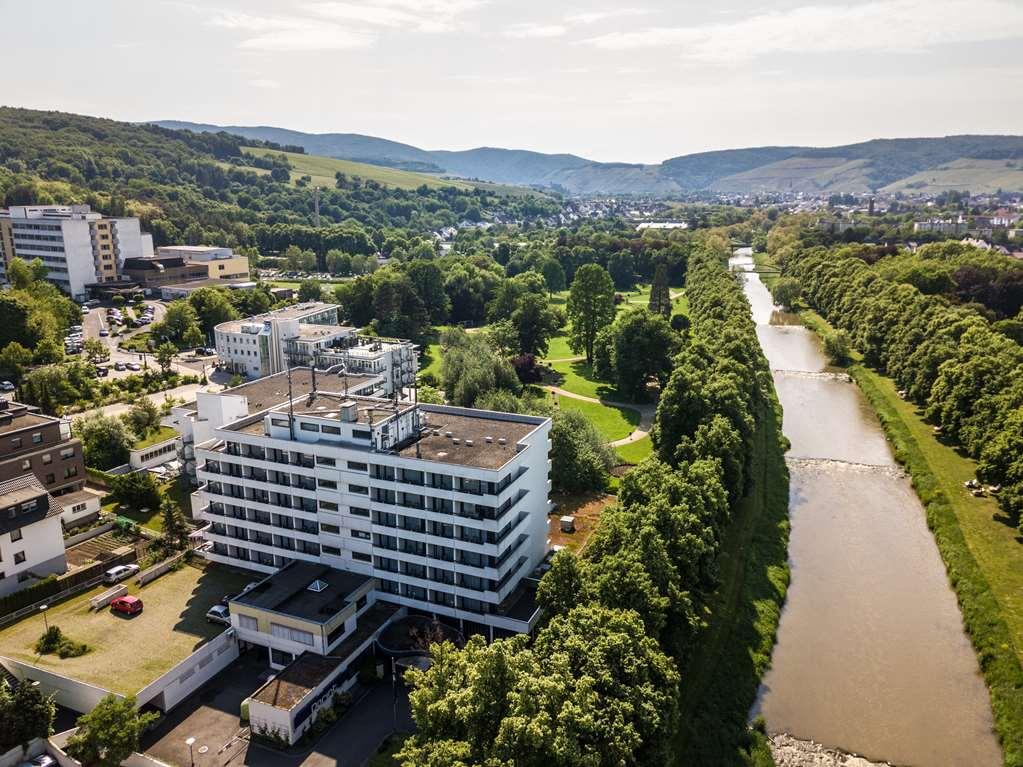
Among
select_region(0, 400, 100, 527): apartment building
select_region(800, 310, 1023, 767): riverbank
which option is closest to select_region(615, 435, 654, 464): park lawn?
select_region(800, 310, 1023, 767): riverbank

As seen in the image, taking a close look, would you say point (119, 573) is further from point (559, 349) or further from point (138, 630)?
point (559, 349)

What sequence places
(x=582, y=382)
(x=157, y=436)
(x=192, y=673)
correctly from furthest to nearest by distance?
(x=582, y=382) → (x=157, y=436) → (x=192, y=673)

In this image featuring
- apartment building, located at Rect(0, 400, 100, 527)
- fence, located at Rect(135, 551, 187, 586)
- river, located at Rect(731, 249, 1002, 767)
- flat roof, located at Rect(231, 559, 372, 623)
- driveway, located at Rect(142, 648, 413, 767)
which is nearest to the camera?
driveway, located at Rect(142, 648, 413, 767)

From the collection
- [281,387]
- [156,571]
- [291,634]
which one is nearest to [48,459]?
[156,571]

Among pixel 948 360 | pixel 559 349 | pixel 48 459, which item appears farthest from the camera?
pixel 559 349

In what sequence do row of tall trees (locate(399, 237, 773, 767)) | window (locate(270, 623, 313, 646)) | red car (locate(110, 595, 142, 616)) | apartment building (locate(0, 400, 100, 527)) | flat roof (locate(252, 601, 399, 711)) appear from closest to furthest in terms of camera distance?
row of tall trees (locate(399, 237, 773, 767)) < flat roof (locate(252, 601, 399, 711)) < window (locate(270, 623, 313, 646)) < red car (locate(110, 595, 142, 616)) < apartment building (locate(0, 400, 100, 527))

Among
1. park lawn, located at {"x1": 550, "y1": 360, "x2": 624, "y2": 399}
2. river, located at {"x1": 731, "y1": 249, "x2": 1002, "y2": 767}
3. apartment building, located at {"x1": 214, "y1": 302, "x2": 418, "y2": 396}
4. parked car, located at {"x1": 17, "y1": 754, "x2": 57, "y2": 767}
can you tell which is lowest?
river, located at {"x1": 731, "y1": 249, "x2": 1002, "y2": 767}

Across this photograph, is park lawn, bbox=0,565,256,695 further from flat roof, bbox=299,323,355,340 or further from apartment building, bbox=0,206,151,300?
apartment building, bbox=0,206,151,300
